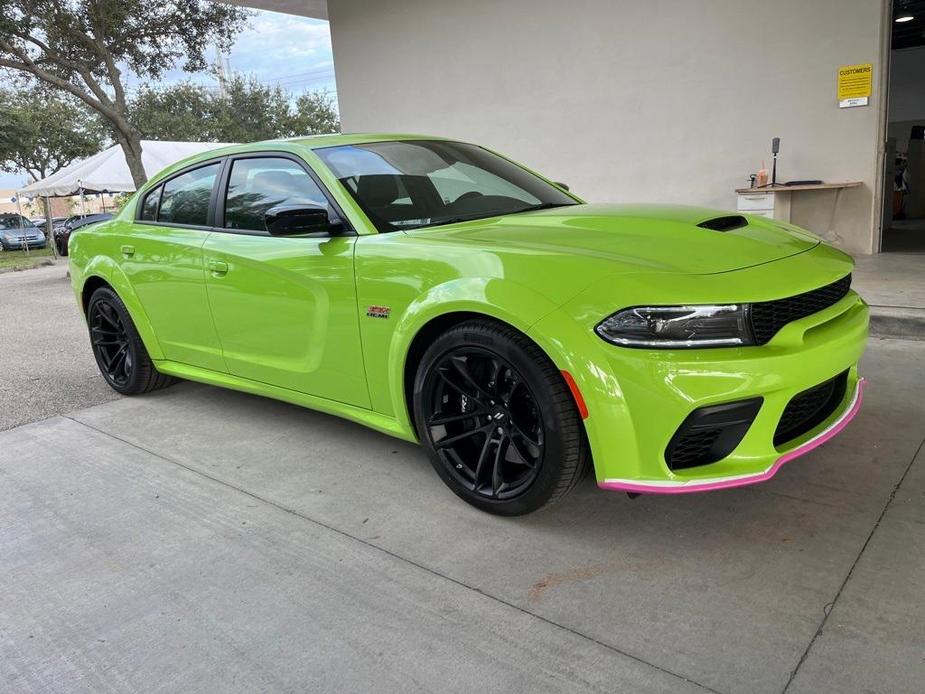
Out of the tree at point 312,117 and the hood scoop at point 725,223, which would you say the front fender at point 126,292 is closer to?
the hood scoop at point 725,223

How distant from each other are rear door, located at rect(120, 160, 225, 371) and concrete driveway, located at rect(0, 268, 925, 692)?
0.78m

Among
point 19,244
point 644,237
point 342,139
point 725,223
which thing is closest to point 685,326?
point 644,237

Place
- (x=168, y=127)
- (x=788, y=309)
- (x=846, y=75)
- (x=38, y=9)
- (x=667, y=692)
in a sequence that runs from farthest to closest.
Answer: (x=168, y=127)
(x=38, y=9)
(x=846, y=75)
(x=788, y=309)
(x=667, y=692)

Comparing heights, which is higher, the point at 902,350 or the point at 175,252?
the point at 175,252

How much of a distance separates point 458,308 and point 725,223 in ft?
3.92

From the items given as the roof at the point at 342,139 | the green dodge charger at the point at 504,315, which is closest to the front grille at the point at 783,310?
the green dodge charger at the point at 504,315

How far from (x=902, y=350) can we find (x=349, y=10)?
1042 centimetres

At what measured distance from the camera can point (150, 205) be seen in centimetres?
448

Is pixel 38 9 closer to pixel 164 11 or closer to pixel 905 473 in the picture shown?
pixel 164 11

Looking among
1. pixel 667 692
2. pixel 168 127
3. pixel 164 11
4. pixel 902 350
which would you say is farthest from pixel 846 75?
pixel 168 127

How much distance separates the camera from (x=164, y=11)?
15.4m

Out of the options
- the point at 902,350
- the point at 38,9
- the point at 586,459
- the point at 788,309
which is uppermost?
the point at 38,9

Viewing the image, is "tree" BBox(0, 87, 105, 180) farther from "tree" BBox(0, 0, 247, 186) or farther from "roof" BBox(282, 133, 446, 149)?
"roof" BBox(282, 133, 446, 149)

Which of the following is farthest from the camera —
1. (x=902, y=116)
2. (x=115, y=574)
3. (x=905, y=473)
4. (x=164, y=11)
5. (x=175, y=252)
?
(x=902, y=116)
